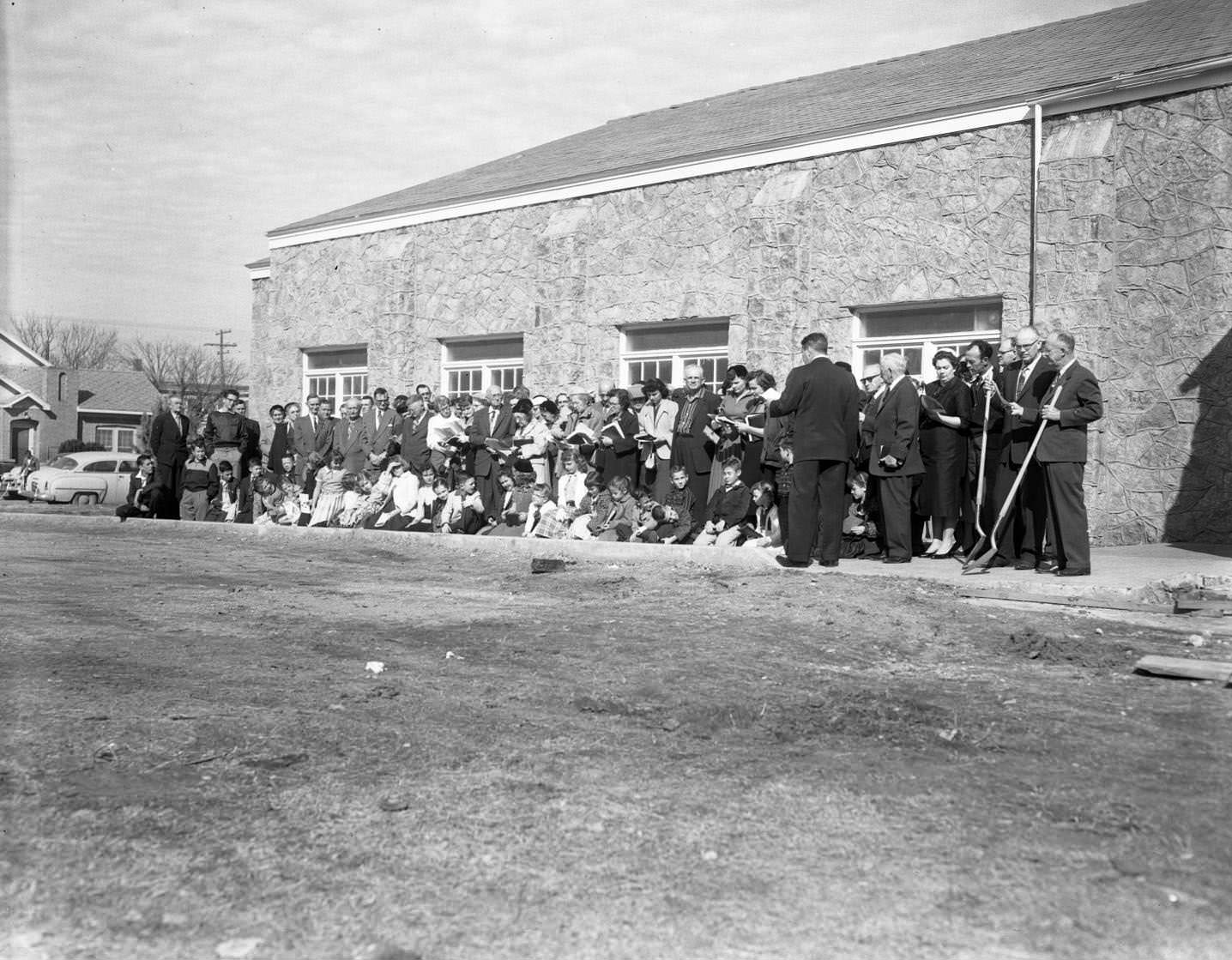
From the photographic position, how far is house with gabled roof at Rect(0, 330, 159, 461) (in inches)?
2083

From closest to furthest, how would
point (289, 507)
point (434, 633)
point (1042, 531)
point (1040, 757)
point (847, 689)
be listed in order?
point (1040, 757)
point (847, 689)
point (434, 633)
point (1042, 531)
point (289, 507)

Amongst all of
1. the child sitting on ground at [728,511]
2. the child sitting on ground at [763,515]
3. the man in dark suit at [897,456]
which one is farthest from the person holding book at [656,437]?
the man in dark suit at [897,456]

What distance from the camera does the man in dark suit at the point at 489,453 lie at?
617 inches

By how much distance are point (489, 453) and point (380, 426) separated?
100 inches

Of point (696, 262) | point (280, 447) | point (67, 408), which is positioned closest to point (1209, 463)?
point (696, 262)

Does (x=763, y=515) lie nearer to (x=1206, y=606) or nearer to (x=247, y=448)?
(x=1206, y=606)

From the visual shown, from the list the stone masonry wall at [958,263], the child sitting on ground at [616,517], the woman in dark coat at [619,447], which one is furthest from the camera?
the woman in dark coat at [619,447]

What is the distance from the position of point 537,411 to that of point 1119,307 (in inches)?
262

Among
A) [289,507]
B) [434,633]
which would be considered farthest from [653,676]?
[289,507]

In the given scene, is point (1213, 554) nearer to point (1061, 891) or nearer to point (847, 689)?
point (847, 689)

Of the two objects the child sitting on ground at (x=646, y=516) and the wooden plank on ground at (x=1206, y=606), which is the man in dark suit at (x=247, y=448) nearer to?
the child sitting on ground at (x=646, y=516)

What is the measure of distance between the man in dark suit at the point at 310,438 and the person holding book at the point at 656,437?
5735 millimetres

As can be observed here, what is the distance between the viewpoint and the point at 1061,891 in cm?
325

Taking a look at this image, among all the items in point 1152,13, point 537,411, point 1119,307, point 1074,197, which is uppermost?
point 1152,13
